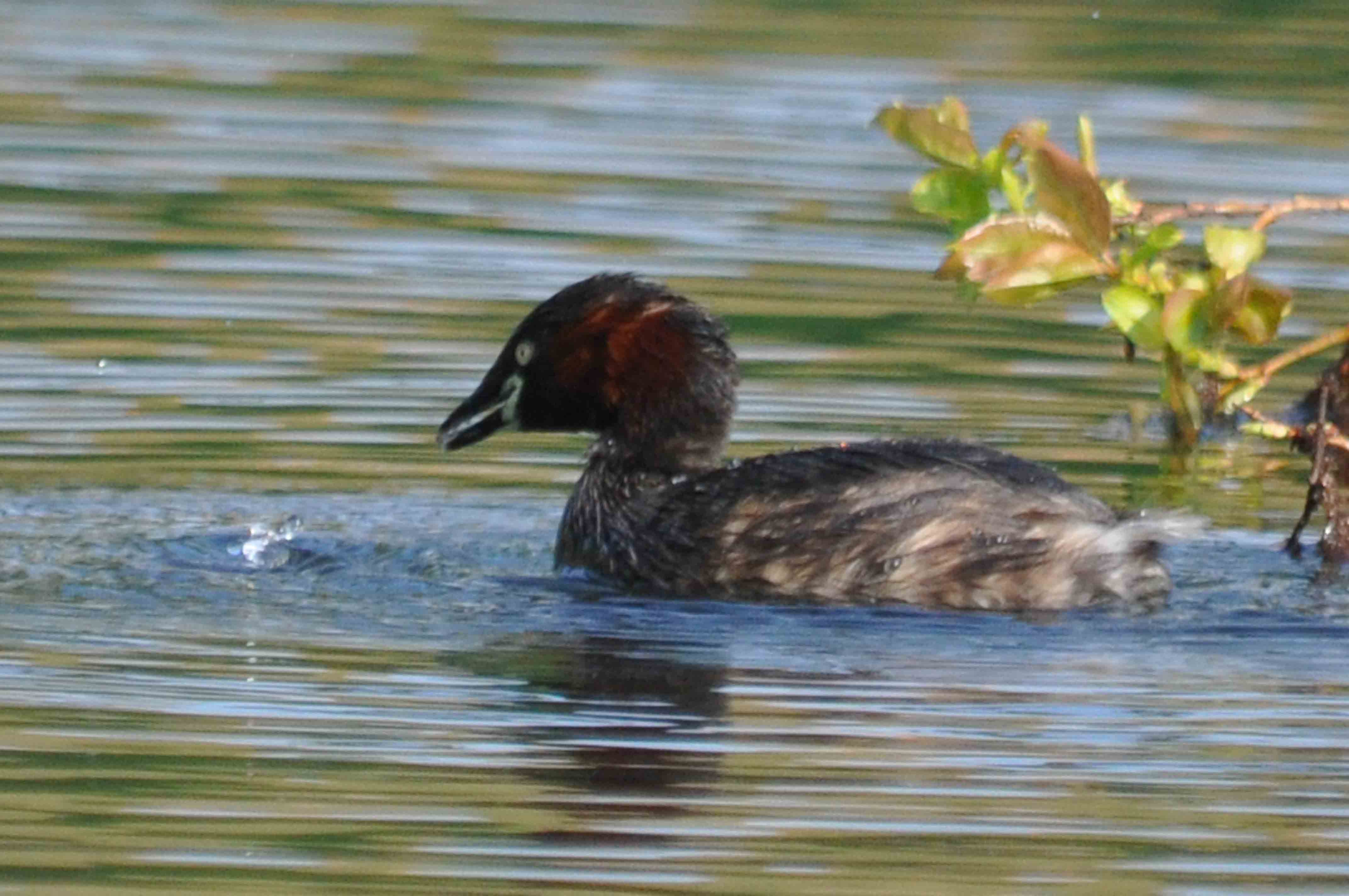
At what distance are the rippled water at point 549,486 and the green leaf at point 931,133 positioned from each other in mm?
1198

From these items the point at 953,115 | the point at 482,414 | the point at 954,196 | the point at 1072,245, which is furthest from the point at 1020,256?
the point at 482,414

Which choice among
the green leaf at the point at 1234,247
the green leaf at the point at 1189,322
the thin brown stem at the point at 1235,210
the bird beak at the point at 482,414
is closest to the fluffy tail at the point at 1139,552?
the green leaf at the point at 1189,322

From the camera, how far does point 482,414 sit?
957 centimetres

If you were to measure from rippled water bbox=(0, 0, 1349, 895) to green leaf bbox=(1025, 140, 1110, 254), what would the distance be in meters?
1.00

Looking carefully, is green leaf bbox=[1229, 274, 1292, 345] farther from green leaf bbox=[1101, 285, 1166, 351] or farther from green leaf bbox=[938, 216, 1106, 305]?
green leaf bbox=[938, 216, 1106, 305]

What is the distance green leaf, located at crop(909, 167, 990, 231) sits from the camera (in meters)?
8.47

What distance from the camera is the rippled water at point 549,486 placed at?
6.15 metres

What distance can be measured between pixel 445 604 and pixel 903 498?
1.23 metres

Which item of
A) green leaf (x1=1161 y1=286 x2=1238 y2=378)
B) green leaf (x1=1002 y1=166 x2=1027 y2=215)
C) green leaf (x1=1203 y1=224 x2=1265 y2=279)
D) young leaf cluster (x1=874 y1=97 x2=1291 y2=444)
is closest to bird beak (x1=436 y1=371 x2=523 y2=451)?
young leaf cluster (x1=874 y1=97 x2=1291 y2=444)

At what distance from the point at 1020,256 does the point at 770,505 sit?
0.97m

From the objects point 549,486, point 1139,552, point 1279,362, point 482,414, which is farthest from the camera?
point 549,486

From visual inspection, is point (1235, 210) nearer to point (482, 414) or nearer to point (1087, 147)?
point (1087, 147)

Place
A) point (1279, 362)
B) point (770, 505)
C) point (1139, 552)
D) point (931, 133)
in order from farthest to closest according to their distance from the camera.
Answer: point (1279, 362) → point (770, 505) → point (1139, 552) → point (931, 133)

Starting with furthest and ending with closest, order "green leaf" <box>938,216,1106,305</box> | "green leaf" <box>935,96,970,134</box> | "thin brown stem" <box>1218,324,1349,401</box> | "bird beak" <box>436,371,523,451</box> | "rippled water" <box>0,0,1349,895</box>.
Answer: "bird beak" <box>436,371,523,451</box>, "thin brown stem" <box>1218,324,1349,401</box>, "green leaf" <box>935,96,970,134</box>, "green leaf" <box>938,216,1106,305</box>, "rippled water" <box>0,0,1349,895</box>
